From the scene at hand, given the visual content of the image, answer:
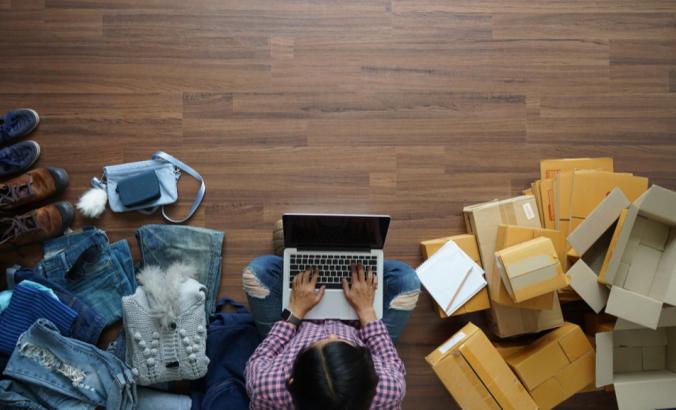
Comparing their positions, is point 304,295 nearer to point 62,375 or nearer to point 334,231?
point 334,231

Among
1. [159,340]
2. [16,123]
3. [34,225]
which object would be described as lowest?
[159,340]

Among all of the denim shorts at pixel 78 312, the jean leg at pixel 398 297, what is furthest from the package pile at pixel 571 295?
the denim shorts at pixel 78 312

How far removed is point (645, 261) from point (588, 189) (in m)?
0.28

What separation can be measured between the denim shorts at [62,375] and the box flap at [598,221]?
1478mm

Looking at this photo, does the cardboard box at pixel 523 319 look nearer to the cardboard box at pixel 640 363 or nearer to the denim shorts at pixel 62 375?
the cardboard box at pixel 640 363

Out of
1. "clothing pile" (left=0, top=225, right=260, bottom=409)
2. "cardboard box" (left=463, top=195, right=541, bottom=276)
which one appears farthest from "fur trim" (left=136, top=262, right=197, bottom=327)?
"cardboard box" (left=463, top=195, right=541, bottom=276)

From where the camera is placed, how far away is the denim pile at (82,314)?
1471 mm

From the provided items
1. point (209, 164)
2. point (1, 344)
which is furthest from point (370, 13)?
point (1, 344)

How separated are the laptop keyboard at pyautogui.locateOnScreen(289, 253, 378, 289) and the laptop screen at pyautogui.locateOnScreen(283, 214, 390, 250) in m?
0.03

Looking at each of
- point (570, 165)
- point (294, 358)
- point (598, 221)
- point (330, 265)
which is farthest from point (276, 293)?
point (570, 165)

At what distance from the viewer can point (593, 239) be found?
1.53 m

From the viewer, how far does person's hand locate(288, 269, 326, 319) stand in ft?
4.75

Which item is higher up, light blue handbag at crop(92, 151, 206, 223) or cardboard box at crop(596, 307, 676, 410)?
light blue handbag at crop(92, 151, 206, 223)

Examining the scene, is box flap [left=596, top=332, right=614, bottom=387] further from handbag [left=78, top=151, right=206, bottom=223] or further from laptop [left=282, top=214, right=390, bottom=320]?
handbag [left=78, top=151, right=206, bottom=223]
